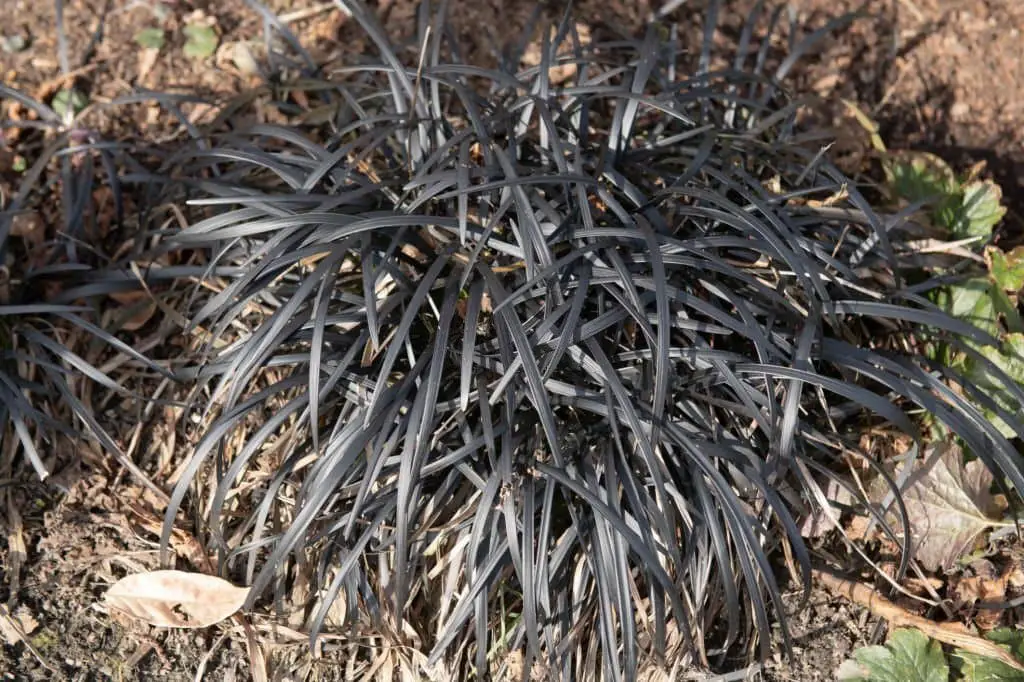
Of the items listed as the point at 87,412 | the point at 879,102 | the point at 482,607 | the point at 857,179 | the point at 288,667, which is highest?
the point at 879,102

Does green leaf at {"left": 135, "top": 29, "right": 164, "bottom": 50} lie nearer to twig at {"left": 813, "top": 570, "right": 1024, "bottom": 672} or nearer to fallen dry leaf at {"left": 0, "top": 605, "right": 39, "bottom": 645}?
fallen dry leaf at {"left": 0, "top": 605, "right": 39, "bottom": 645}

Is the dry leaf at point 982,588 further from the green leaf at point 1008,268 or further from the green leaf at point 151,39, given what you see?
the green leaf at point 151,39

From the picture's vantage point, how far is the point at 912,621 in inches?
96.3

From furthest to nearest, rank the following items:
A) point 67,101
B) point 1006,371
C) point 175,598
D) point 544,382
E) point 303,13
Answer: point 303,13 < point 67,101 < point 1006,371 < point 175,598 < point 544,382

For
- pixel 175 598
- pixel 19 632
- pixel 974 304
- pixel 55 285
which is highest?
pixel 974 304

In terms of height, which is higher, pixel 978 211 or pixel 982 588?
pixel 978 211

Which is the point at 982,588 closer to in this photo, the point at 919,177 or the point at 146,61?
the point at 919,177

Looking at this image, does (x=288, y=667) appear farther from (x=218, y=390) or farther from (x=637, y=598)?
(x=637, y=598)

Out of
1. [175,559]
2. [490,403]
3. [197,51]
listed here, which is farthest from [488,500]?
[197,51]

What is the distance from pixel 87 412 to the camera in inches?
101

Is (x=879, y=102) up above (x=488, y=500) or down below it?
above

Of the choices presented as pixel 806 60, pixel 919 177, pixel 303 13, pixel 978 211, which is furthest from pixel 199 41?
pixel 978 211

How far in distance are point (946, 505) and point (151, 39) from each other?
123 inches

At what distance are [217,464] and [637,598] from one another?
1171mm
